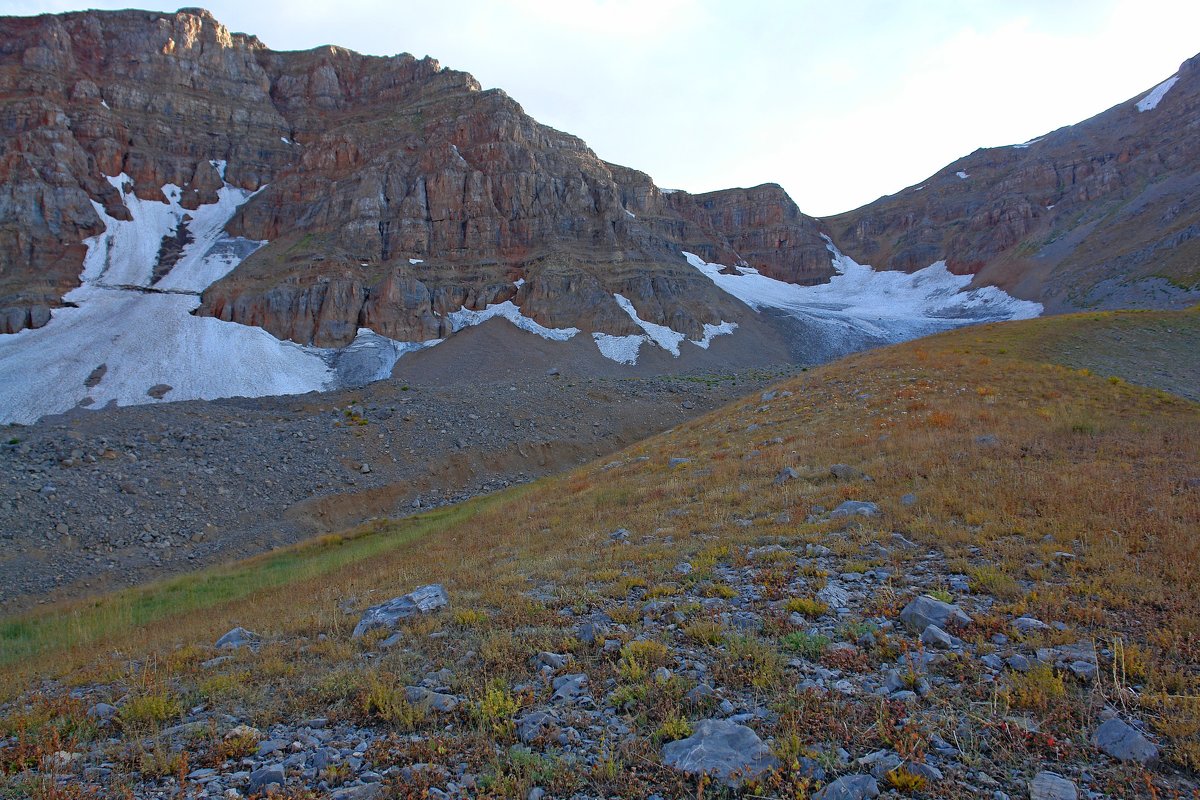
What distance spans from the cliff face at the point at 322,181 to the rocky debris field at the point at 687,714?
59758 millimetres

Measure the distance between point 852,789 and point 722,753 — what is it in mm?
800

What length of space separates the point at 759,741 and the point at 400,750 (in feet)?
8.24

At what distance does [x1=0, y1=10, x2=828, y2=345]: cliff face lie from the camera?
64938 millimetres

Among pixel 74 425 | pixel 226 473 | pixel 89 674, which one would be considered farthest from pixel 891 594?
pixel 74 425

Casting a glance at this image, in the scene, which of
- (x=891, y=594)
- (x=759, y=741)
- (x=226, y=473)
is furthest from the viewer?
(x=226, y=473)

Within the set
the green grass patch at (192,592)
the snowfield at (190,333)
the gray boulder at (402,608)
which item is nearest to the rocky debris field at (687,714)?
the gray boulder at (402,608)

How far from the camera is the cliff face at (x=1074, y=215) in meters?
74.6

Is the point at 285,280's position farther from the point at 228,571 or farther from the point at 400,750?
the point at 400,750

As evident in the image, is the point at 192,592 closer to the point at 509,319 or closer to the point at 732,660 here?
the point at 732,660

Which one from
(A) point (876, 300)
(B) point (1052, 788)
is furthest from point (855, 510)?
(A) point (876, 300)

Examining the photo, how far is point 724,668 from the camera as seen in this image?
496 cm

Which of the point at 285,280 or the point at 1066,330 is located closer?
the point at 1066,330

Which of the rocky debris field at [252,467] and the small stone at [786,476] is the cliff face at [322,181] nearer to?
the rocky debris field at [252,467]

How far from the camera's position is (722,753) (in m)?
3.91
